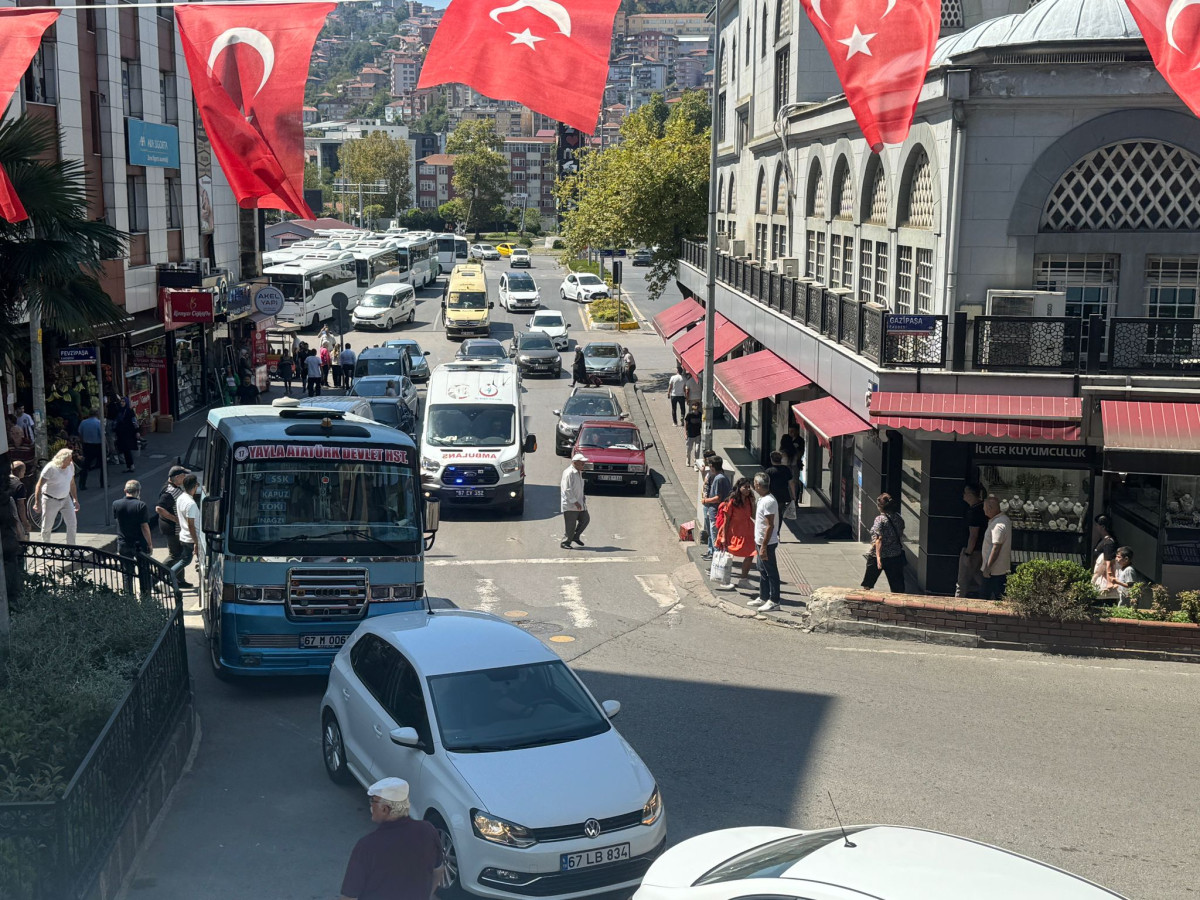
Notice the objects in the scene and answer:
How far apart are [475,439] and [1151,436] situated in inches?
529

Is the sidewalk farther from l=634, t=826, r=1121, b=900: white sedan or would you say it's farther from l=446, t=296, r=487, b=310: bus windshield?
l=446, t=296, r=487, b=310: bus windshield

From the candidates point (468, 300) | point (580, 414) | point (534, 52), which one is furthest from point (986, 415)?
point (468, 300)

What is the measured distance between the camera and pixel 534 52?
9.30 metres

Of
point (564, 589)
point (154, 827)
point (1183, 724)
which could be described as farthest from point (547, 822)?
point (564, 589)

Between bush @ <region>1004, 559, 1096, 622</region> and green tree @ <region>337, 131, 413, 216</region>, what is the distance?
14203cm

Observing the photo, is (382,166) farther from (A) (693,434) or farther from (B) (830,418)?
(B) (830,418)

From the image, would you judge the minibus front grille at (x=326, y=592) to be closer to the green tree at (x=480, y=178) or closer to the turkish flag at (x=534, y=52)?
the turkish flag at (x=534, y=52)

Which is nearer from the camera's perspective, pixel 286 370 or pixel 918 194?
pixel 918 194

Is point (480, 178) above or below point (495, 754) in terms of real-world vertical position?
above

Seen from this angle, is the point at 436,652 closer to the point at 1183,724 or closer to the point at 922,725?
the point at 922,725

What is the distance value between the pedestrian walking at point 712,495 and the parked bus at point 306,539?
729 centimetres

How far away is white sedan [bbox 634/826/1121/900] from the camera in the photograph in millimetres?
5387

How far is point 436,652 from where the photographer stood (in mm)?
9734

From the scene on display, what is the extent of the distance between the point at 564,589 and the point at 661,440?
627 inches
